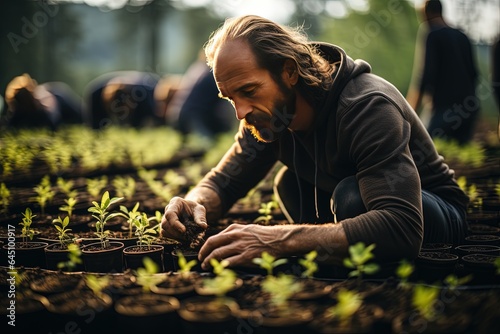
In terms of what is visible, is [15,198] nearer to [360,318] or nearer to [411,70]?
[360,318]

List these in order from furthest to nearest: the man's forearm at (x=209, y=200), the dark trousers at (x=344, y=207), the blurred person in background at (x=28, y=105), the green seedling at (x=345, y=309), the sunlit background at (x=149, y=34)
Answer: the sunlit background at (x=149, y=34) < the blurred person in background at (x=28, y=105) < the man's forearm at (x=209, y=200) < the dark trousers at (x=344, y=207) < the green seedling at (x=345, y=309)

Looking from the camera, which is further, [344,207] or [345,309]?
[344,207]

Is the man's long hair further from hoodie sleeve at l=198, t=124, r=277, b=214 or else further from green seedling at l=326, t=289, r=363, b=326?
green seedling at l=326, t=289, r=363, b=326

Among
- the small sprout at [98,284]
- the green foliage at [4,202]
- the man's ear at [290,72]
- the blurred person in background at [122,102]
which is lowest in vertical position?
the blurred person in background at [122,102]

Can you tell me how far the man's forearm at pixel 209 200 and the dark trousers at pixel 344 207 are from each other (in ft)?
1.28

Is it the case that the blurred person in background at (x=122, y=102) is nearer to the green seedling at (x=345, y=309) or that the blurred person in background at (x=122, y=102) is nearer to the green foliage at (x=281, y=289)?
the green foliage at (x=281, y=289)

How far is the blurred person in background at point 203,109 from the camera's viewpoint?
27.9ft

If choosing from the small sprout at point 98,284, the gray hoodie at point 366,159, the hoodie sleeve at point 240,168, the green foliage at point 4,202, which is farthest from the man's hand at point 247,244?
the green foliage at point 4,202

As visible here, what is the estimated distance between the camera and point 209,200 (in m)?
2.93

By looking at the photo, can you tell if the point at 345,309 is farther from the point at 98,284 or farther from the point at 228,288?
the point at 98,284

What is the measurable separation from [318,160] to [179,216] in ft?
2.48

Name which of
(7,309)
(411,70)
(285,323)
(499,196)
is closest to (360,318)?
(285,323)

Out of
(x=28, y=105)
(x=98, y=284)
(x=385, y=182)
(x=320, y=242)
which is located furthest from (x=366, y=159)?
(x=28, y=105)

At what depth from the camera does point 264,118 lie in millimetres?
2430
